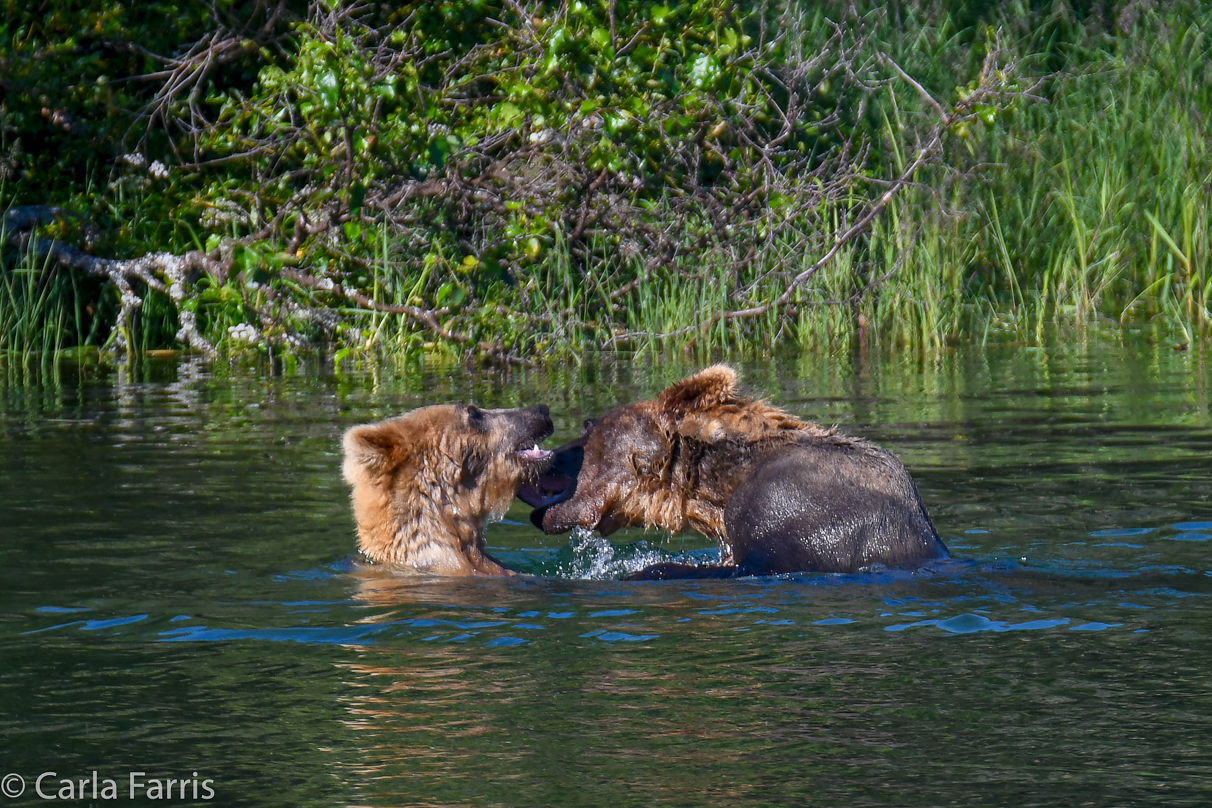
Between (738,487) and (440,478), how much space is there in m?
1.29

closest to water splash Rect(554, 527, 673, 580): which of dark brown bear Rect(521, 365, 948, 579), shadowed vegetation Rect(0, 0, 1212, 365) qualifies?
dark brown bear Rect(521, 365, 948, 579)

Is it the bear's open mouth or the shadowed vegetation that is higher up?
the shadowed vegetation

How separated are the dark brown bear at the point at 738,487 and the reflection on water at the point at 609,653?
0.60 ft

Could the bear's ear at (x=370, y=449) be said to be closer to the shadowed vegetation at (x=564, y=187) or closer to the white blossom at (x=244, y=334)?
the shadowed vegetation at (x=564, y=187)

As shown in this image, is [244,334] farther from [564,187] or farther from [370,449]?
[370,449]

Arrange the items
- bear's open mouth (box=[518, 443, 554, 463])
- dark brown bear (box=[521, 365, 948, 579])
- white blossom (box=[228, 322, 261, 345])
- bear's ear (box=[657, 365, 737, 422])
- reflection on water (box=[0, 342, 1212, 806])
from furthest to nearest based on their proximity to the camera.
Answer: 1. white blossom (box=[228, 322, 261, 345])
2. bear's open mouth (box=[518, 443, 554, 463])
3. bear's ear (box=[657, 365, 737, 422])
4. dark brown bear (box=[521, 365, 948, 579])
5. reflection on water (box=[0, 342, 1212, 806])

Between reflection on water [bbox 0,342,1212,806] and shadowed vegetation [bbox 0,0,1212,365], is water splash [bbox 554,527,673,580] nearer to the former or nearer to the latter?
reflection on water [bbox 0,342,1212,806]

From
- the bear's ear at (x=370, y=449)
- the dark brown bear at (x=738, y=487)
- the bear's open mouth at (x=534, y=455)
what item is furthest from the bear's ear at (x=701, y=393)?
the bear's ear at (x=370, y=449)

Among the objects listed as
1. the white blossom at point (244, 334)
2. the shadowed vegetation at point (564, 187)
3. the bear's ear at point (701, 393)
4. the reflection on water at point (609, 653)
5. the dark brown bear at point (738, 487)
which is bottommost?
the reflection on water at point (609, 653)

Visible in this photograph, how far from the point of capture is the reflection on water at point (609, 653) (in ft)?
12.4

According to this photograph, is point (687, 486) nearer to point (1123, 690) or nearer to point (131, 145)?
point (1123, 690)

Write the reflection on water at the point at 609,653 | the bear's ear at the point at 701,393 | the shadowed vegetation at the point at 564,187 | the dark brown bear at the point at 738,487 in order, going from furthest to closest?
the shadowed vegetation at the point at 564,187 < the bear's ear at the point at 701,393 < the dark brown bear at the point at 738,487 < the reflection on water at the point at 609,653

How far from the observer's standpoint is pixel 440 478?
673cm

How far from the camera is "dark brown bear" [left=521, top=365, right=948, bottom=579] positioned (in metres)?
6.12
